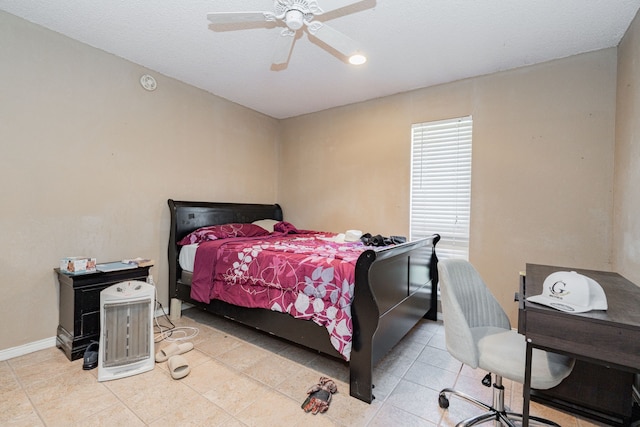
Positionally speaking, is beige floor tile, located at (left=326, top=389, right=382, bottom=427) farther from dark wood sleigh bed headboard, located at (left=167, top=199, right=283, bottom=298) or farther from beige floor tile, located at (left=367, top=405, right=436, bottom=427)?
dark wood sleigh bed headboard, located at (left=167, top=199, right=283, bottom=298)

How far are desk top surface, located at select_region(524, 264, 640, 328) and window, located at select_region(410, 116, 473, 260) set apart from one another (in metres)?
1.05

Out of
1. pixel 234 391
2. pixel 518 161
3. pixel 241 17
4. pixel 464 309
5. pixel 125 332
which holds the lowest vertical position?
pixel 234 391

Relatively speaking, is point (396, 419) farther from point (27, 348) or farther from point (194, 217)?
point (27, 348)

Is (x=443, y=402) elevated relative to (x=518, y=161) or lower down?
lower down

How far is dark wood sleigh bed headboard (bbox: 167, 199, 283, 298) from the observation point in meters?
3.07

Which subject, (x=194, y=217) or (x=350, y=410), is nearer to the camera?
(x=350, y=410)

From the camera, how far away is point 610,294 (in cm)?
148

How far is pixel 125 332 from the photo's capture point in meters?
2.10

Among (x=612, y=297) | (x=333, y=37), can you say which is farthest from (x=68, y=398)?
(x=612, y=297)

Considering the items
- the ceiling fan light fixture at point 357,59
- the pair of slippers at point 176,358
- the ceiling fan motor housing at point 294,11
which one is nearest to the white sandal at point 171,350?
the pair of slippers at point 176,358

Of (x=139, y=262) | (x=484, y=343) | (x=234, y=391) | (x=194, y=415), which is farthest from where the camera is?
(x=139, y=262)

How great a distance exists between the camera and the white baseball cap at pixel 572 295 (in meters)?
1.18

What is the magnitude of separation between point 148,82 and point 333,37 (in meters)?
2.18

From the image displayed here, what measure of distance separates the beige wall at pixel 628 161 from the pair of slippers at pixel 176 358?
10.2ft
